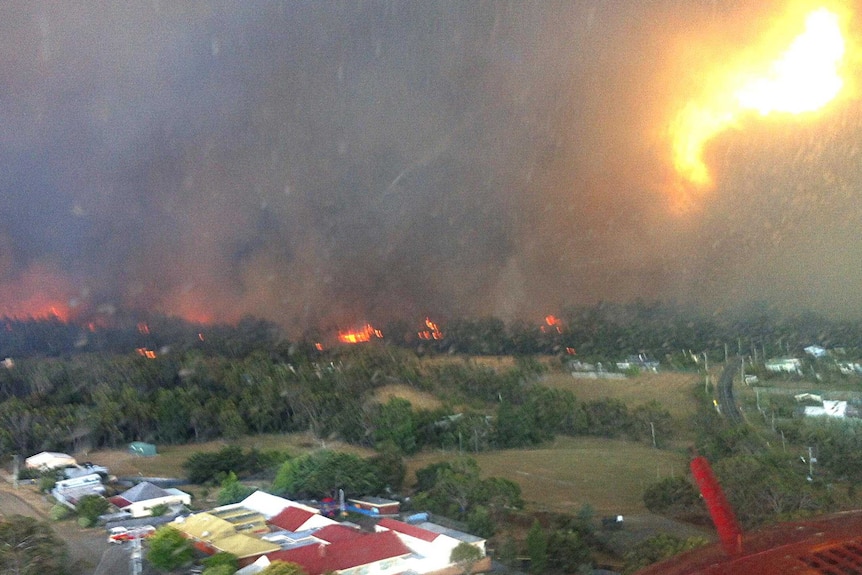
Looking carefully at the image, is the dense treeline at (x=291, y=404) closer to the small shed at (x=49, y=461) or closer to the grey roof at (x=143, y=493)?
the small shed at (x=49, y=461)

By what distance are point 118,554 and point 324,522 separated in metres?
1.47

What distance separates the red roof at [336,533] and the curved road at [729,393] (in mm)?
3710

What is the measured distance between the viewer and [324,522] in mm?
5809

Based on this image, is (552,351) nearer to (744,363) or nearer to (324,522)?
(744,363)

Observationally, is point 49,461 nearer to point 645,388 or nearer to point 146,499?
point 146,499

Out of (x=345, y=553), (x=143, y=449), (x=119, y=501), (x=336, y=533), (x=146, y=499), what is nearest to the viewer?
(x=345, y=553)

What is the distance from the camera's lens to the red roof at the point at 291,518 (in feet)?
18.7

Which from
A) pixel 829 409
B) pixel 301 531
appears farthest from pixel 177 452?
pixel 829 409

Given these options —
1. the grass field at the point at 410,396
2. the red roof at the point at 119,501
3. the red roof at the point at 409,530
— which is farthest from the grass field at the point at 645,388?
the red roof at the point at 119,501

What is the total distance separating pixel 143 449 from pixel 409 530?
17.3 ft

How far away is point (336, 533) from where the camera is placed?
208 inches

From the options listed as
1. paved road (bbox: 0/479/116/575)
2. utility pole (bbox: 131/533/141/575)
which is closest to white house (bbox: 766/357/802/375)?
utility pole (bbox: 131/533/141/575)

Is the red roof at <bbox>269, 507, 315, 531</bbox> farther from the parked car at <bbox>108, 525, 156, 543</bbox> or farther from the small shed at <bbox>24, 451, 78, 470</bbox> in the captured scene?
the small shed at <bbox>24, 451, 78, 470</bbox>

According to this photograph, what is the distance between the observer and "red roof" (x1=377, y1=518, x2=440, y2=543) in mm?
4984
